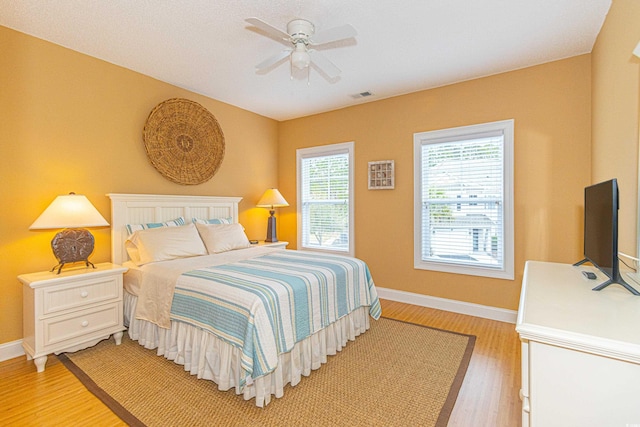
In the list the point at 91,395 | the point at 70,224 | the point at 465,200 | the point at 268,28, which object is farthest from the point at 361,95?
the point at 91,395

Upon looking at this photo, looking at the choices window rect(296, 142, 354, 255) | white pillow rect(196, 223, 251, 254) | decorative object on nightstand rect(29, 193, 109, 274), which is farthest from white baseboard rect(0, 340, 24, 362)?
window rect(296, 142, 354, 255)

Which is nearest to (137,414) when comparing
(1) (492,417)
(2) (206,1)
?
(1) (492,417)

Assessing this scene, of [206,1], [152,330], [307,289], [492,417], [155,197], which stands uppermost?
[206,1]

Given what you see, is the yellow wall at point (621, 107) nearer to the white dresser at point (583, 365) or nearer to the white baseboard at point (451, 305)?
the white dresser at point (583, 365)

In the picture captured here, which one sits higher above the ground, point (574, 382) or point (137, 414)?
point (574, 382)

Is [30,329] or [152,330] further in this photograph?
[152,330]

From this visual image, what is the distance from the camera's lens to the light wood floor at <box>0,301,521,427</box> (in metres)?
1.78

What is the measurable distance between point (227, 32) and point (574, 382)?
10.1 ft

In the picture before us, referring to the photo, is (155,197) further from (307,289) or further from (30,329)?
(307,289)

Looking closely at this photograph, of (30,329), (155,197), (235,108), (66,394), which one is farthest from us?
(235,108)

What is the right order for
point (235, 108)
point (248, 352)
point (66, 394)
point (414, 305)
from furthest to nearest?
point (235, 108) < point (414, 305) < point (66, 394) < point (248, 352)

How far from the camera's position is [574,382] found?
99 cm

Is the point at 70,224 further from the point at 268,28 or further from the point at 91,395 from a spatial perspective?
the point at 268,28

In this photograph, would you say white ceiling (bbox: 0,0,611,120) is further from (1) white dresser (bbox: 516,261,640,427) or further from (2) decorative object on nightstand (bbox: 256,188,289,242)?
(1) white dresser (bbox: 516,261,640,427)
